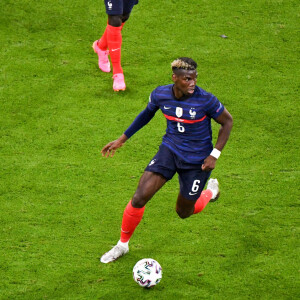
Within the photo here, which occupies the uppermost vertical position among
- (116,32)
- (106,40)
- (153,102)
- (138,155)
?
(153,102)

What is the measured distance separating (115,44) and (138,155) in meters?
2.14

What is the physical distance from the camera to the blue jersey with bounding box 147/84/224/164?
7.10 m

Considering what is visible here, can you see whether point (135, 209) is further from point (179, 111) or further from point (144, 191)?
point (179, 111)

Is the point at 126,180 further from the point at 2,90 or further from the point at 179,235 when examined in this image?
the point at 2,90

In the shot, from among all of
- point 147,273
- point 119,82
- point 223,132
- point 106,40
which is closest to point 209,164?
point 223,132

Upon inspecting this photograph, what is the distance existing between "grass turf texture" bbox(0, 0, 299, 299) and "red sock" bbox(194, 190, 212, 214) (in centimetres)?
23

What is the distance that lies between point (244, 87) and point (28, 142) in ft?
11.9

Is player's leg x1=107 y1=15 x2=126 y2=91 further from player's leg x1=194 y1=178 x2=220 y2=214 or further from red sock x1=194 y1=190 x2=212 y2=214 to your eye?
red sock x1=194 y1=190 x2=212 y2=214

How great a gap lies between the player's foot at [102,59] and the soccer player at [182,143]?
12.6 feet

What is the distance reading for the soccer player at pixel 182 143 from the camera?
7082 mm

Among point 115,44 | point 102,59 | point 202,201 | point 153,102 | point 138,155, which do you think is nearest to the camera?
point 153,102

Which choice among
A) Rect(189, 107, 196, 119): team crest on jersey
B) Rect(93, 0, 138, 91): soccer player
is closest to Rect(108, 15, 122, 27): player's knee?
Rect(93, 0, 138, 91): soccer player

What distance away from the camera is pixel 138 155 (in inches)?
367

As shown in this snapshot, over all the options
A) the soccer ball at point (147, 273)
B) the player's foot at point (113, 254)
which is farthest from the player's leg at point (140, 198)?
the soccer ball at point (147, 273)
